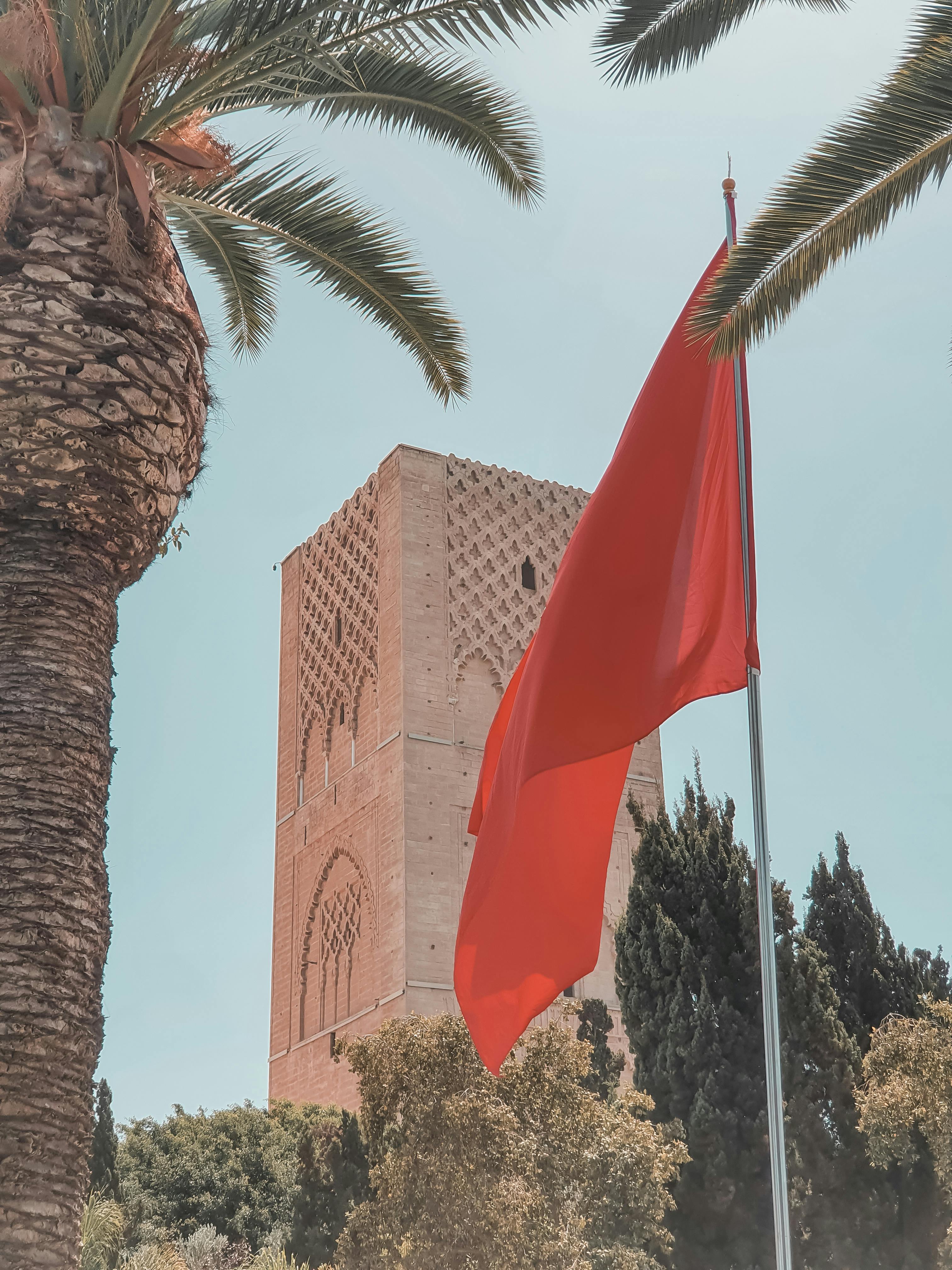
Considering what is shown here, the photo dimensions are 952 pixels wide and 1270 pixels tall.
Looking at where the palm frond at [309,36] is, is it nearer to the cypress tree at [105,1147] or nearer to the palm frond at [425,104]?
the palm frond at [425,104]

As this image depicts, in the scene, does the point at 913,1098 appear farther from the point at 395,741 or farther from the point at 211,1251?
the point at 395,741

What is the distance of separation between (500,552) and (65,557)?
1818 centimetres

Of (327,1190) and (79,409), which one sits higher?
(79,409)

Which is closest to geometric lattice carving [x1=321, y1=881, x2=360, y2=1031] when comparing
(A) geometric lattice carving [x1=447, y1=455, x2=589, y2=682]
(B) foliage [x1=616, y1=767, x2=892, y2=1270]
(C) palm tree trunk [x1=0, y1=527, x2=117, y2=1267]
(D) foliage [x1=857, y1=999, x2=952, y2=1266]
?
(A) geometric lattice carving [x1=447, y1=455, x2=589, y2=682]

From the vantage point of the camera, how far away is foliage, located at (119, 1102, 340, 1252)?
16484 millimetres

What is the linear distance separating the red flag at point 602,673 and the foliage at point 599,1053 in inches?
301

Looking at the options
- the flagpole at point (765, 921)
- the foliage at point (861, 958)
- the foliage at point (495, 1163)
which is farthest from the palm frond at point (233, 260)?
the foliage at point (861, 958)

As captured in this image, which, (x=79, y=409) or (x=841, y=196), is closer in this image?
(x=79, y=409)

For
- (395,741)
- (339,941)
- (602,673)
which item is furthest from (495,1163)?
(339,941)

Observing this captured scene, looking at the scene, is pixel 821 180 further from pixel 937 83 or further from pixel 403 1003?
pixel 403 1003

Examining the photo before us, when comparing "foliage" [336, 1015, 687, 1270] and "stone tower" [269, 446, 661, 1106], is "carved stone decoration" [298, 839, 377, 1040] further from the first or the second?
"foliage" [336, 1015, 687, 1270]

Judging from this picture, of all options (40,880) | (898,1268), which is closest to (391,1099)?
(898,1268)

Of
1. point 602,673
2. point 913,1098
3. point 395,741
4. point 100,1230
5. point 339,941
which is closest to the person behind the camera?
point 602,673

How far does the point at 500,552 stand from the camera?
22.6m
